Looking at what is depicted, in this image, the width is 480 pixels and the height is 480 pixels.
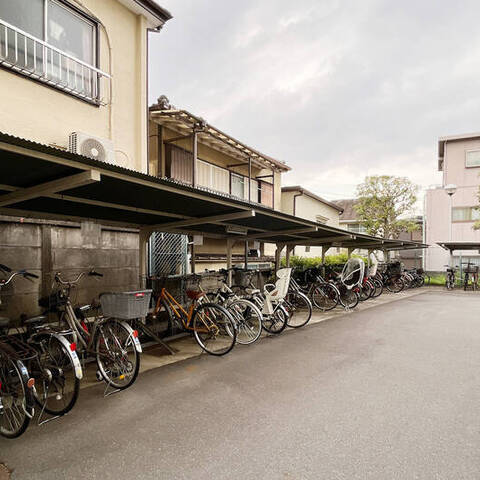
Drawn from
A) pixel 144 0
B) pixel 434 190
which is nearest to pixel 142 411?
pixel 144 0

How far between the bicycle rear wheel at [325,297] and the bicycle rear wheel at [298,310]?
66.0 inches

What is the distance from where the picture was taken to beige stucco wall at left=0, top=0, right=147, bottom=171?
5.23 meters

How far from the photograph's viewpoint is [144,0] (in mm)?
6789

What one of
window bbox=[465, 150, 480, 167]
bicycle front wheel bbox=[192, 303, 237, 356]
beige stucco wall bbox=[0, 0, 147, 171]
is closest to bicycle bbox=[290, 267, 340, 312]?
bicycle front wheel bbox=[192, 303, 237, 356]

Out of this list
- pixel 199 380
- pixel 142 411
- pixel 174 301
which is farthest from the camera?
pixel 174 301

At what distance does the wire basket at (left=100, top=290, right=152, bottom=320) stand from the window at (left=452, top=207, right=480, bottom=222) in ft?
66.1

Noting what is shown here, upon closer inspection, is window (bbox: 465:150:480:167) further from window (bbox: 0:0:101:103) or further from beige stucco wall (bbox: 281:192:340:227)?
window (bbox: 0:0:101:103)

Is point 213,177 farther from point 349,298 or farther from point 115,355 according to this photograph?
point 115,355

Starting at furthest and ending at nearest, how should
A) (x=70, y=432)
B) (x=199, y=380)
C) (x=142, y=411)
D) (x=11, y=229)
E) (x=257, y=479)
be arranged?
(x=11, y=229)
(x=199, y=380)
(x=142, y=411)
(x=70, y=432)
(x=257, y=479)

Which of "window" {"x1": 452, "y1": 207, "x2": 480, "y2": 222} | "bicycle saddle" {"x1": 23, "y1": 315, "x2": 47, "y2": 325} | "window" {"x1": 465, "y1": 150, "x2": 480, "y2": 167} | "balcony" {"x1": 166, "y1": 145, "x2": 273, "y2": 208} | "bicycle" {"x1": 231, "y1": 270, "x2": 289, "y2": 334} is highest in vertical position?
"window" {"x1": 465, "y1": 150, "x2": 480, "y2": 167}

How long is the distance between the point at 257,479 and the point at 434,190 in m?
21.0

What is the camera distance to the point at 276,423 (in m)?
2.97

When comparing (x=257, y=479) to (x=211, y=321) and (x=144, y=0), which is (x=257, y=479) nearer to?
(x=211, y=321)

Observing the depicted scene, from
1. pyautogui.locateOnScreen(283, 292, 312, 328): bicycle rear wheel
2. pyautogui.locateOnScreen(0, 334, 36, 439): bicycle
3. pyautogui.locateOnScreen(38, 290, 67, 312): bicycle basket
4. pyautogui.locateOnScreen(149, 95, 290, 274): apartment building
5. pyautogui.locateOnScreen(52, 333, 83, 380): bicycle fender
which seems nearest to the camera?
pyautogui.locateOnScreen(0, 334, 36, 439): bicycle
